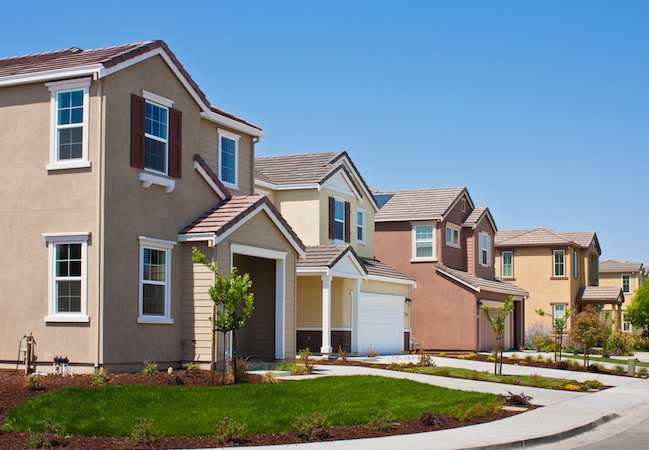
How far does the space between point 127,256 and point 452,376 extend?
10.1m

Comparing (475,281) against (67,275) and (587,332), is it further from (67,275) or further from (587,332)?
(67,275)

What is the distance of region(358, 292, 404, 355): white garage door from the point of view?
3319cm

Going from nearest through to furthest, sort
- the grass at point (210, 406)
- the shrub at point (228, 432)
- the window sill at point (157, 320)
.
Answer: the shrub at point (228, 432) → the grass at point (210, 406) → the window sill at point (157, 320)

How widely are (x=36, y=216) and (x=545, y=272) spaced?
4029 cm

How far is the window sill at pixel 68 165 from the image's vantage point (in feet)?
62.4

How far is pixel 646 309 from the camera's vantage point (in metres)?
58.7

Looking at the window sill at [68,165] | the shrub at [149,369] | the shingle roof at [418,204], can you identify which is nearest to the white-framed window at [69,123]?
the window sill at [68,165]

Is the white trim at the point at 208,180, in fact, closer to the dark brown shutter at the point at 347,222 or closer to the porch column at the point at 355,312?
the porch column at the point at 355,312

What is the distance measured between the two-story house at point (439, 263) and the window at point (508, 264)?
1142cm

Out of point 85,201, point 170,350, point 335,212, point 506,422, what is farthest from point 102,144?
point 335,212

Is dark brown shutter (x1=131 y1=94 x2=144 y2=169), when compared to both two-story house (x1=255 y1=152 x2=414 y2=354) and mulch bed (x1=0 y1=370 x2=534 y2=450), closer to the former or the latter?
mulch bed (x1=0 y1=370 x2=534 y2=450)

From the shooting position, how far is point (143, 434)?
1206cm

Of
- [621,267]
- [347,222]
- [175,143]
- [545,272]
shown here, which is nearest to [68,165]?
[175,143]

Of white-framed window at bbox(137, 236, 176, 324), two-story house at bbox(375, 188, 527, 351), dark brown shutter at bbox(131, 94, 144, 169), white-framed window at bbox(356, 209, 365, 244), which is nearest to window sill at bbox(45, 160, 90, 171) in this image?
dark brown shutter at bbox(131, 94, 144, 169)
